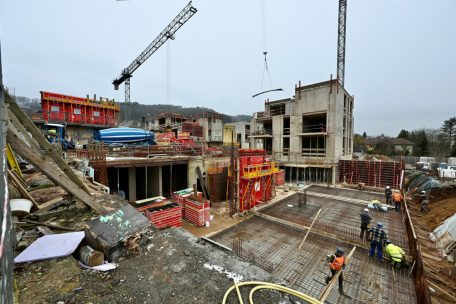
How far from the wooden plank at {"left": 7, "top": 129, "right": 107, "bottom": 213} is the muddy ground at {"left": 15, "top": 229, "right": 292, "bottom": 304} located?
167cm

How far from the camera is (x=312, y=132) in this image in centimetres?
2527

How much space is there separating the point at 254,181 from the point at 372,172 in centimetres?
1631

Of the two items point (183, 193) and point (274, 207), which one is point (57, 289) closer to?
point (183, 193)

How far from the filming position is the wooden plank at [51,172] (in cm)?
318

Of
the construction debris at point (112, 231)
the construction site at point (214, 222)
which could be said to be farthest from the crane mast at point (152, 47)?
the construction debris at point (112, 231)

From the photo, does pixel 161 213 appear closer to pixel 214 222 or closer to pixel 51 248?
pixel 214 222

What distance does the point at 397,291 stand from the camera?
20.4 feet

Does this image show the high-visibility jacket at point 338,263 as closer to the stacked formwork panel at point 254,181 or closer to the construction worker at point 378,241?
the construction worker at point 378,241

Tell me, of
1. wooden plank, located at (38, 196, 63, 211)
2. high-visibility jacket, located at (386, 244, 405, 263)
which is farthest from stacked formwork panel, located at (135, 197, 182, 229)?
high-visibility jacket, located at (386, 244, 405, 263)

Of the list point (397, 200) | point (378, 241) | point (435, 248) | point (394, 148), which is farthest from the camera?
point (394, 148)

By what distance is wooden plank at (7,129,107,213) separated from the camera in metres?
3.18

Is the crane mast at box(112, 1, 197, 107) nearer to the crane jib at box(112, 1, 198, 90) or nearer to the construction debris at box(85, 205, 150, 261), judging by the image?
the crane jib at box(112, 1, 198, 90)

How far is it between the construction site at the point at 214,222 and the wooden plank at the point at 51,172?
3 cm

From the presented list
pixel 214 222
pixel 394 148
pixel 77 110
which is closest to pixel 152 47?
pixel 77 110
